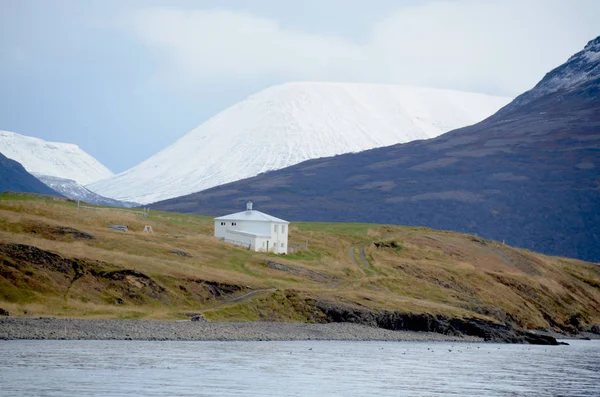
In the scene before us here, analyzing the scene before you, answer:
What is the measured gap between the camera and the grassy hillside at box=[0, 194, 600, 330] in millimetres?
73000

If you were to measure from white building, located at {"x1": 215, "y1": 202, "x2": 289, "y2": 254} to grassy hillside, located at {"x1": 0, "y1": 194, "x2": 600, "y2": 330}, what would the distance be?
2.75m

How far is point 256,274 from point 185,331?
22463 millimetres

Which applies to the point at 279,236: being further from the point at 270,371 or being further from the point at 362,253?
the point at 270,371

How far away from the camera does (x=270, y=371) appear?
49.0 meters

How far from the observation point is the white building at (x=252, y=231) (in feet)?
334

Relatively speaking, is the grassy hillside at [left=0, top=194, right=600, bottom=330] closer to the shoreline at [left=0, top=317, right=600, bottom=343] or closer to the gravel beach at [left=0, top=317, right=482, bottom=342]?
the shoreline at [left=0, top=317, right=600, bottom=343]

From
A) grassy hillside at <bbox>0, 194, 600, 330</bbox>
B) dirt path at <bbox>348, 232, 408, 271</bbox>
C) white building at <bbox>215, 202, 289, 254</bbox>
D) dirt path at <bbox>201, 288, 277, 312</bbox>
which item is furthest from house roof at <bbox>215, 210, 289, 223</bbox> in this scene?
dirt path at <bbox>201, 288, 277, 312</bbox>

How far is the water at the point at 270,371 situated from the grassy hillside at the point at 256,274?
12480 millimetres

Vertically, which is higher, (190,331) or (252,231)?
(252,231)

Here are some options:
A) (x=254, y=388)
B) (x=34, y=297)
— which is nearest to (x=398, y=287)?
(x=34, y=297)

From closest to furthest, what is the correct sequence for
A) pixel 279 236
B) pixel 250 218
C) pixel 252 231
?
pixel 252 231
pixel 250 218
pixel 279 236

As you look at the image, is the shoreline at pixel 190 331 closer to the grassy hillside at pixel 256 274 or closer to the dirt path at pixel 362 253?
the grassy hillside at pixel 256 274

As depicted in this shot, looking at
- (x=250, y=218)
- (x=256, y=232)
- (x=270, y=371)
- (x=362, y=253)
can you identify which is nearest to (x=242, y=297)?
(x=256, y=232)

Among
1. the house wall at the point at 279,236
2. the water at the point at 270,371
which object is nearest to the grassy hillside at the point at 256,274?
the house wall at the point at 279,236
